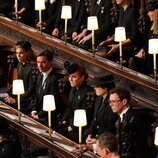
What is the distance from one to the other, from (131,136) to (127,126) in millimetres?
122

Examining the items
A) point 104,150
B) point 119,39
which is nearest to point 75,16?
point 119,39

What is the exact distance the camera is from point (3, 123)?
8.27m

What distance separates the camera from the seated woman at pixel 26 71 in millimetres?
9812

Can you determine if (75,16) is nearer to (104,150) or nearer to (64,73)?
(64,73)

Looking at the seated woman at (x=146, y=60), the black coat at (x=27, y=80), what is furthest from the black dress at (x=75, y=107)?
the black coat at (x=27, y=80)

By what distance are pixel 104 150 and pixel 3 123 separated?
207 centimetres

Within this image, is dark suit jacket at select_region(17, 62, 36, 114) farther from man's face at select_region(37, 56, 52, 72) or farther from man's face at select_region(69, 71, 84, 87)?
man's face at select_region(69, 71, 84, 87)

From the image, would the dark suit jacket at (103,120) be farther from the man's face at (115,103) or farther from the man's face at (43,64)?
the man's face at (43,64)

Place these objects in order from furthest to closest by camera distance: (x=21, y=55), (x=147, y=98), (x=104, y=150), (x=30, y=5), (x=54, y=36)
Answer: (x=30, y=5), (x=54, y=36), (x=21, y=55), (x=147, y=98), (x=104, y=150)

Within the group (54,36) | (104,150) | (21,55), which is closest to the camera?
(104,150)

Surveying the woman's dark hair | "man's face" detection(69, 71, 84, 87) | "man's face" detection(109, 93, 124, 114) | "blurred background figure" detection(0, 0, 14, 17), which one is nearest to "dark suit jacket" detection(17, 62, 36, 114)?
the woman's dark hair

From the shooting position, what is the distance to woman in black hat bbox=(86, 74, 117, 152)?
8219mm

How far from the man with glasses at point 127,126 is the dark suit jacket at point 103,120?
1.58 ft

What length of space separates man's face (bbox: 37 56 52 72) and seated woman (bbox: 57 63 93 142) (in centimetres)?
49
